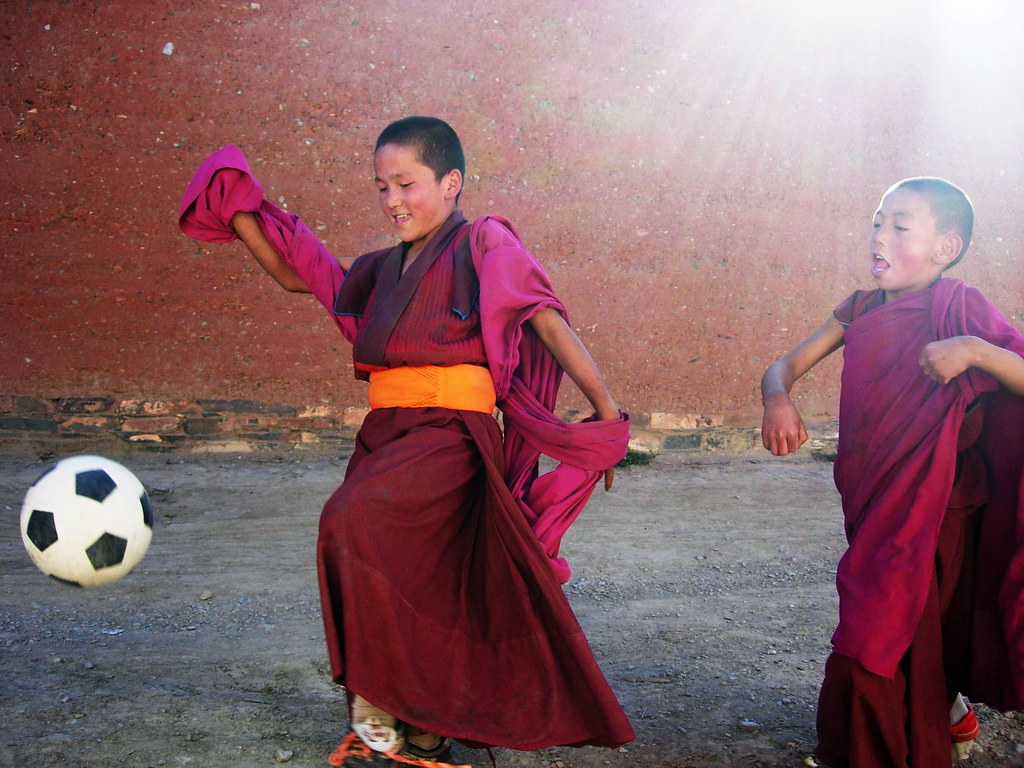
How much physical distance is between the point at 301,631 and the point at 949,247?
102 inches

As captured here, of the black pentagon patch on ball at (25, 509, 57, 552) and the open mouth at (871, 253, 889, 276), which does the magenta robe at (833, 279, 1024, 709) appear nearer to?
the open mouth at (871, 253, 889, 276)

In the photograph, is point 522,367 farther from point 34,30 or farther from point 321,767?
point 34,30

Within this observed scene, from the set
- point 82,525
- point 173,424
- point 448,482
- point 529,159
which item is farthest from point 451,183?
point 173,424

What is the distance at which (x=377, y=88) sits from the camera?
19.1 ft

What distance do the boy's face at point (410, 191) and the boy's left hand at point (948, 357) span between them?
1.42 metres

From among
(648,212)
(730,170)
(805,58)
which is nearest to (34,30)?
(648,212)

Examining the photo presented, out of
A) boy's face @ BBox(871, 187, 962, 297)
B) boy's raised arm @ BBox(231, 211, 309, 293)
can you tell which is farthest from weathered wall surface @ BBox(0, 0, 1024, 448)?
boy's face @ BBox(871, 187, 962, 297)

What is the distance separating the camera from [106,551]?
236cm

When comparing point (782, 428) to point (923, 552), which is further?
point (782, 428)

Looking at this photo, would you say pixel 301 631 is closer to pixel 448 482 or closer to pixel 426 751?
pixel 426 751

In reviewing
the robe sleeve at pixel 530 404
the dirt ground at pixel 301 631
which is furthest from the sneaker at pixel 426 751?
the robe sleeve at pixel 530 404

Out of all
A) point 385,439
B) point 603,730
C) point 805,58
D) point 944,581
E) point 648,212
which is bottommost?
point 603,730

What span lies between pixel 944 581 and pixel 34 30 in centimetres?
611

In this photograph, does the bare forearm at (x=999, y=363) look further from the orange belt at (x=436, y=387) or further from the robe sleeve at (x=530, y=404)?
the orange belt at (x=436, y=387)
